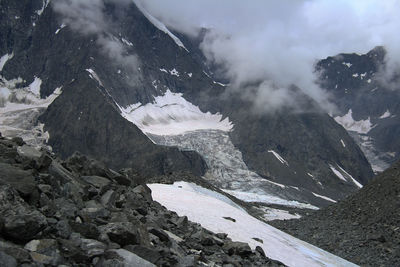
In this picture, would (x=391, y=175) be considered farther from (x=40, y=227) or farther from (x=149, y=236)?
(x=40, y=227)

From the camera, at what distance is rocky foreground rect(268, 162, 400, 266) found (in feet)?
141

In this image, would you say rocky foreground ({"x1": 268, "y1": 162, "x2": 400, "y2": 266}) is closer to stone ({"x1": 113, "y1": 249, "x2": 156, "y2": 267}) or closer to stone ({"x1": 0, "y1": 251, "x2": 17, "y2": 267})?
stone ({"x1": 113, "y1": 249, "x2": 156, "y2": 267})

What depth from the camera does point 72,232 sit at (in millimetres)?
11289

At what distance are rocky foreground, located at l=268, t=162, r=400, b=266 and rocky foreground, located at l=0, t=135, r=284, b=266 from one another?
27773 millimetres

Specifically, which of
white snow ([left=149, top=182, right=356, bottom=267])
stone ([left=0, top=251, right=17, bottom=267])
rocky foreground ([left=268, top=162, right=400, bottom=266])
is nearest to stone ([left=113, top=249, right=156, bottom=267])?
stone ([left=0, top=251, right=17, bottom=267])

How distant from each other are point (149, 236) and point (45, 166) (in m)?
3.65

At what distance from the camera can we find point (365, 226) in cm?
5169

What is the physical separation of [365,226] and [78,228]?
149 feet

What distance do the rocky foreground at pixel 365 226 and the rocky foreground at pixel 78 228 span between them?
91.1 feet

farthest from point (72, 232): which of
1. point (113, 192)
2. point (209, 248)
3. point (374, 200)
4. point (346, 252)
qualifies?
point (374, 200)

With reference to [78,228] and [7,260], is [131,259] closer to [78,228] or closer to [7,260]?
[78,228]

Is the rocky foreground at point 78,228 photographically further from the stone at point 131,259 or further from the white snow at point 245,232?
the white snow at point 245,232

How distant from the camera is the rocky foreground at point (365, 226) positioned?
43094mm

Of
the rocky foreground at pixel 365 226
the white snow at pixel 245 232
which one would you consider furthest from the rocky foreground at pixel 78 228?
the rocky foreground at pixel 365 226
